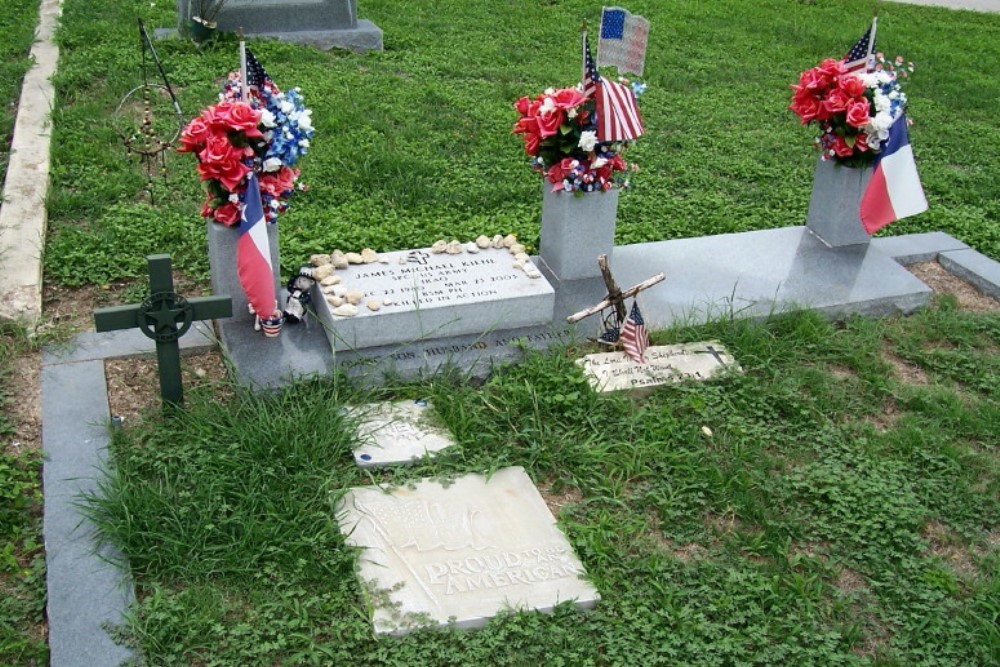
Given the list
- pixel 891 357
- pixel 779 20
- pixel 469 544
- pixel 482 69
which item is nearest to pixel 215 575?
pixel 469 544

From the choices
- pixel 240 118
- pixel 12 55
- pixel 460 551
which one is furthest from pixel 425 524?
pixel 12 55

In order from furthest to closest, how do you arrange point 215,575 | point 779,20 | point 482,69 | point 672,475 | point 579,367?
point 779,20, point 482,69, point 579,367, point 672,475, point 215,575

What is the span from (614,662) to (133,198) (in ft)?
14.9

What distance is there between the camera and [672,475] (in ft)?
14.0

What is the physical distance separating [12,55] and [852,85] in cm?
706

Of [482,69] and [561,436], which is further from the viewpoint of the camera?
[482,69]

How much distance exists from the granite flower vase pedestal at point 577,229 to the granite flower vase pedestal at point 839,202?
139cm

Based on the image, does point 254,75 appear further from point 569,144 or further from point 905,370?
point 905,370

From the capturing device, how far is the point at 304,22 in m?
10.1

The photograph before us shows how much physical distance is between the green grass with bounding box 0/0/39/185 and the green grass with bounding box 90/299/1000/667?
388 centimetres

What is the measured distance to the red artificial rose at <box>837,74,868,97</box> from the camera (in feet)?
18.5

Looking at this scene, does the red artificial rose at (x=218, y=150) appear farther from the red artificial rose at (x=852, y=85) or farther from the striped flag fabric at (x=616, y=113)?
the red artificial rose at (x=852, y=85)

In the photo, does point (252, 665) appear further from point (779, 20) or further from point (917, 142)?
point (779, 20)

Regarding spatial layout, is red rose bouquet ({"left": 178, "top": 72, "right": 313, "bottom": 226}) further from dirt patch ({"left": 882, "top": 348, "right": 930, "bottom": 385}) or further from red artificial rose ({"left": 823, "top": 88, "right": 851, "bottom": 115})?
dirt patch ({"left": 882, "top": 348, "right": 930, "bottom": 385})
